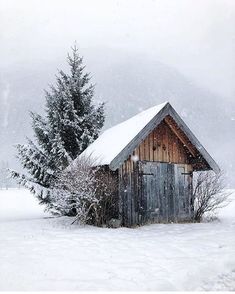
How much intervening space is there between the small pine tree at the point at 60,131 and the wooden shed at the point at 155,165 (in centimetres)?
357

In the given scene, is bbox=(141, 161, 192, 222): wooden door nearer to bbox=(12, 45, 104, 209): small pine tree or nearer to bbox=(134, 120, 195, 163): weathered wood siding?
bbox=(134, 120, 195, 163): weathered wood siding

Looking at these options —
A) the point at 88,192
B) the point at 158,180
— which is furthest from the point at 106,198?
the point at 158,180

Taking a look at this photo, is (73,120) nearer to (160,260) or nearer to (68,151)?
(68,151)

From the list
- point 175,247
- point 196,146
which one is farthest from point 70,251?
point 196,146

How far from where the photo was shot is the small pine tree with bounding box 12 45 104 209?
64.0 ft

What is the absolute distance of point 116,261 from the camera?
7.85 meters

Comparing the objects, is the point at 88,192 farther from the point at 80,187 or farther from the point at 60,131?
the point at 60,131

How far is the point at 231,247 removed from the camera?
9.46 m

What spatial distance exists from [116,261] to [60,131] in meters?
13.4

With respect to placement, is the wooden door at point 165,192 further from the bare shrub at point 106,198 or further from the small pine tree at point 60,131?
the small pine tree at point 60,131

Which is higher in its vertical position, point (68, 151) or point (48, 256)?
point (68, 151)

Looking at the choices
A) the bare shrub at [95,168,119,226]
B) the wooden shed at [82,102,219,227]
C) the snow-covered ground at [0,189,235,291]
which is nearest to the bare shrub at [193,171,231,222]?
the wooden shed at [82,102,219,227]

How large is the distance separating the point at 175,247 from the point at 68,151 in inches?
481

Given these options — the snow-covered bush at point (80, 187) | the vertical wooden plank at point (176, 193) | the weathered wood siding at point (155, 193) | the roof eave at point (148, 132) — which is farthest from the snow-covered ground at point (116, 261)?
the vertical wooden plank at point (176, 193)
